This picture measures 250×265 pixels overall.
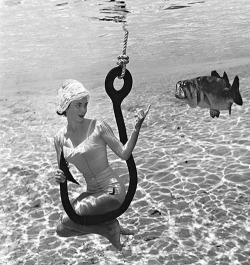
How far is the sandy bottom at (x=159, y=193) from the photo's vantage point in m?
8.31

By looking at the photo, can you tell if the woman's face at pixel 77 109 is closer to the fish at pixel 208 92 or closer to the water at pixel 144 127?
the fish at pixel 208 92

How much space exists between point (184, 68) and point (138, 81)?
3.59 meters

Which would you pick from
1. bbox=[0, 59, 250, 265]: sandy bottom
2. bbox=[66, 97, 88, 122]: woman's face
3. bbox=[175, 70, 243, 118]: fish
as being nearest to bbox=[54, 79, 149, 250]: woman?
bbox=[66, 97, 88, 122]: woman's face

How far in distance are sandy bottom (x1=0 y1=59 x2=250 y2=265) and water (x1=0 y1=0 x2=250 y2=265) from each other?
3 cm

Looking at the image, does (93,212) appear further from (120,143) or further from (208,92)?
(208,92)

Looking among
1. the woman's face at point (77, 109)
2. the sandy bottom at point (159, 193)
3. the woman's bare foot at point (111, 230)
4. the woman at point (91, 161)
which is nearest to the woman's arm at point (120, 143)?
the woman at point (91, 161)

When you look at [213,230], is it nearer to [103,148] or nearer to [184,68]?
[103,148]

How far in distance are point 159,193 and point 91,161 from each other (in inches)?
241

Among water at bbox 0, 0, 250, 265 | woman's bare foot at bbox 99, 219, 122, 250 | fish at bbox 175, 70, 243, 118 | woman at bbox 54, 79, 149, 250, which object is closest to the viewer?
fish at bbox 175, 70, 243, 118

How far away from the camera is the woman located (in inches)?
159

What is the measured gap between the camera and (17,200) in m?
10.3

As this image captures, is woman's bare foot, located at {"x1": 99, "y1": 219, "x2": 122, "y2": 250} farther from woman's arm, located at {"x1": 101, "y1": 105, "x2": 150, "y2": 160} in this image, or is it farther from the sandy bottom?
the sandy bottom

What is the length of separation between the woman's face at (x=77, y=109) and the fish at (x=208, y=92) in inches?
34.2

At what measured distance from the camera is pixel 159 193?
32.9 ft
